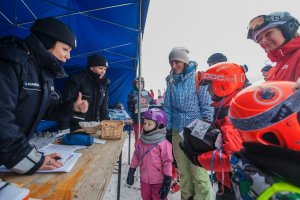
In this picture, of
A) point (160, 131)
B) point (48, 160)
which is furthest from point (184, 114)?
point (48, 160)

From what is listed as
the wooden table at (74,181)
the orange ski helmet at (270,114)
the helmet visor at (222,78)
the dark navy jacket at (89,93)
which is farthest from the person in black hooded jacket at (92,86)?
the orange ski helmet at (270,114)

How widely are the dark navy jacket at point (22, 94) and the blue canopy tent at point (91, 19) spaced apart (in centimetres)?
219

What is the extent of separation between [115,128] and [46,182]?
1.08 metres

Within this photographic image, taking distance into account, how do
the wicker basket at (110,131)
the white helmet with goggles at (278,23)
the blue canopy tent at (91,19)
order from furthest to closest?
the blue canopy tent at (91,19)
the wicker basket at (110,131)
the white helmet with goggles at (278,23)

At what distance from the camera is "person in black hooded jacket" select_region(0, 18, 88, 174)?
3.37ft

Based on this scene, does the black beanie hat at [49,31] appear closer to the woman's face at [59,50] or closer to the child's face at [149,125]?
the woman's face at [59,50]

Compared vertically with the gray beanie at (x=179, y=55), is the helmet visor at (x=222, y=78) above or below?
below

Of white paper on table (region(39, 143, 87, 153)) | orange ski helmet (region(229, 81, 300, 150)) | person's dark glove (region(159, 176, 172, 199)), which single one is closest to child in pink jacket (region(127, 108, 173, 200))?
person's dark glove (region(159, 176, 172, 199))

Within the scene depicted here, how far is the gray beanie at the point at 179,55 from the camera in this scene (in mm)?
2877

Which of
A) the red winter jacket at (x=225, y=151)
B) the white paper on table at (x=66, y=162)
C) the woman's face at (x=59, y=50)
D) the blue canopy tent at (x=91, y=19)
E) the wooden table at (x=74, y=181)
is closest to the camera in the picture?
the wooden table at (x=74, y=181)

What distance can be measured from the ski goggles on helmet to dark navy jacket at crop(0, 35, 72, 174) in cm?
144

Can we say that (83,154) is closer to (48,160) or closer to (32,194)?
(48,160)

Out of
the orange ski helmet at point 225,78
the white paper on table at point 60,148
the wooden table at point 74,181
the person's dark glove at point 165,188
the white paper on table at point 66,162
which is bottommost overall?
the person's dark glove at point 165,188

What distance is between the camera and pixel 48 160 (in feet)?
3.91
